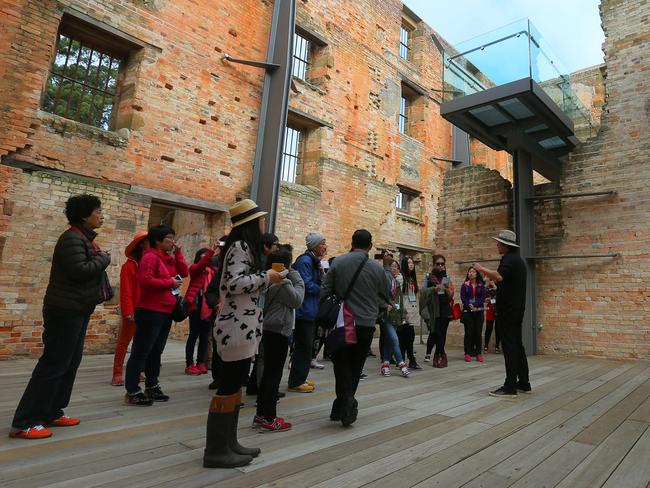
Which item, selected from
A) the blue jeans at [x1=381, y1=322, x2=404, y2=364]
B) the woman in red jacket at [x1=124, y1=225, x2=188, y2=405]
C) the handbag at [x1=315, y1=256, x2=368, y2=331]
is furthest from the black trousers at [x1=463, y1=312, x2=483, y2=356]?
the woman in red jacket at [x1=124, y1=225, x2=188, y2=405]

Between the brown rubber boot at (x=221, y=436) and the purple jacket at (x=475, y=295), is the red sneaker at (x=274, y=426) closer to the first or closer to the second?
the brown rubber boot at (x=221, y=436)

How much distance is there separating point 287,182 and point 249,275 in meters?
8.09

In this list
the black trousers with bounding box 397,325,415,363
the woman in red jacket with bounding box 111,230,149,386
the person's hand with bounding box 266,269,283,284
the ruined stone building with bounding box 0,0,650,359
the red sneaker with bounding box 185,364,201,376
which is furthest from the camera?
the ruined stone building with bounding box 0,0,650,359

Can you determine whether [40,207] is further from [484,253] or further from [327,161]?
[484,253]

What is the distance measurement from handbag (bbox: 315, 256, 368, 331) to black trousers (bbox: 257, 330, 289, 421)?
1.06 ft

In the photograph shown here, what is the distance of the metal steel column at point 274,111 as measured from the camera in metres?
8.88

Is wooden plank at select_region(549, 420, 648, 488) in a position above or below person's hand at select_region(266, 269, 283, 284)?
below

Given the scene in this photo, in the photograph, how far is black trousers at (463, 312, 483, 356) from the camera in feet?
23.9

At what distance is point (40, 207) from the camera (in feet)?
20.0

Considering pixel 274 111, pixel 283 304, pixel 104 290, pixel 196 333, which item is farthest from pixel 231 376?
pixel 274 111

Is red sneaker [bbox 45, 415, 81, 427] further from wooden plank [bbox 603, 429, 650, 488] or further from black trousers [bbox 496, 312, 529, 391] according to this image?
black trousers [bbox 496, 312, 529, 391]

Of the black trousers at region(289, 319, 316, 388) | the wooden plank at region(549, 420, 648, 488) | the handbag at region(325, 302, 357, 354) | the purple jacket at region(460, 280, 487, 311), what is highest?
the purple jacket at region(460, 280, 487, 311)

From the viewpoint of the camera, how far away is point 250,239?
2.43 meters

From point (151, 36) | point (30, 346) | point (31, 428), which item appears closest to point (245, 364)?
point (31, 428)
